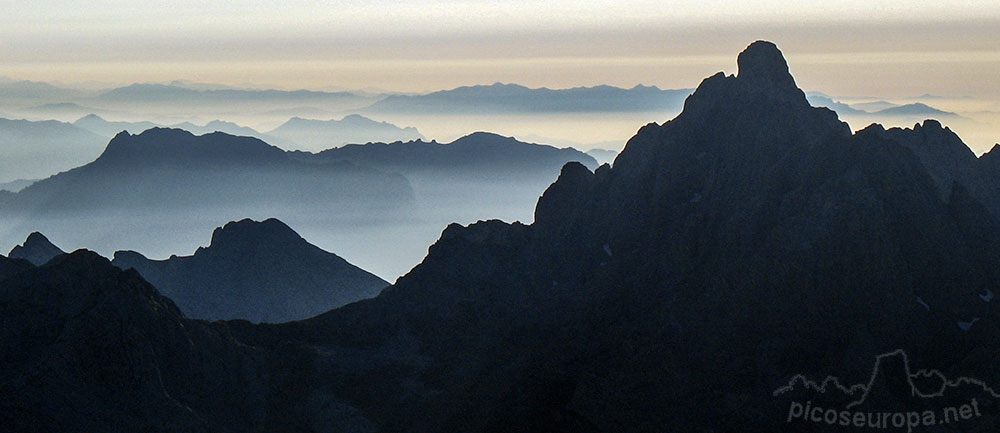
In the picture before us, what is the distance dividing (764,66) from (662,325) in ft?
182

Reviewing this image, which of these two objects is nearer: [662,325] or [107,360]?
[107,360]

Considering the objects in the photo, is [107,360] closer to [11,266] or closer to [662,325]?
[11,266]

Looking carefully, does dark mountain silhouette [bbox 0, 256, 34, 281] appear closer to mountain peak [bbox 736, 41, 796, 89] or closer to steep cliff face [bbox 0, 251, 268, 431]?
steep cliff face [bbox 0, 251, 268, 431]

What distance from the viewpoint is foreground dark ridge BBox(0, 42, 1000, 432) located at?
148250 millimetres

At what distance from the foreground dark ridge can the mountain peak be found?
0.27 metres

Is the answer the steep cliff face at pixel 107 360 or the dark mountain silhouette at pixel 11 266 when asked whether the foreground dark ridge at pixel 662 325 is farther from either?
the dark mountain silhouette at pixel 11 266

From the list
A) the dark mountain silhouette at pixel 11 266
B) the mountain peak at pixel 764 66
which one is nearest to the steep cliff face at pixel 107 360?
the dark mountain silhouette at pixel 11 266

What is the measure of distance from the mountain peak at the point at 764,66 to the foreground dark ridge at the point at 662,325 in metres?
0.27

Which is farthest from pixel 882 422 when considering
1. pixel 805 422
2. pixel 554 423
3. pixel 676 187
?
pixel 676 187

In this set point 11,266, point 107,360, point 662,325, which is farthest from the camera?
point 11,266

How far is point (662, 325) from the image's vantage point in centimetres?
16525

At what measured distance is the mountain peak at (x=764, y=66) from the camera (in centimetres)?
19225

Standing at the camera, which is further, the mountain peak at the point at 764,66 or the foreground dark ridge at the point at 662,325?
the mountain peak at the point at 764,66

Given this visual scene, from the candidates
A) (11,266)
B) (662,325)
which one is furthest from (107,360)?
(662,325)
